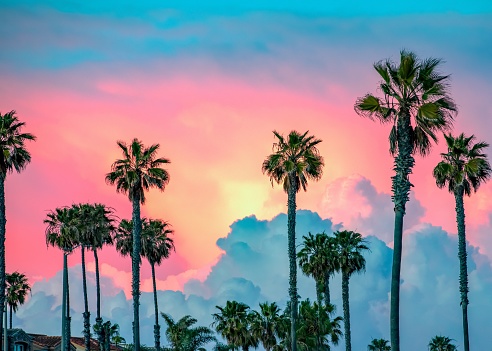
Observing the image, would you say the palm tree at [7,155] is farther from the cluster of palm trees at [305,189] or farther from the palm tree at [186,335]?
the palm tree at [186,335]

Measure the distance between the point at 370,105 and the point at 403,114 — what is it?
4.85 feet

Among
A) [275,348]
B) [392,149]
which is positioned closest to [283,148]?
[275,348]

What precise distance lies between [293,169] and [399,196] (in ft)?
120

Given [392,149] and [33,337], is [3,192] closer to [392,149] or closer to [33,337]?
[392,149]

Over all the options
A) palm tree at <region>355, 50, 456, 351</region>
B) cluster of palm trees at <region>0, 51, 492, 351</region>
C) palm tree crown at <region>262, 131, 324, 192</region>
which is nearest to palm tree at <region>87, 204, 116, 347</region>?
cluster of palm trees at <region>0, 51, 492, 351</region>

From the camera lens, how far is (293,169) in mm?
78500

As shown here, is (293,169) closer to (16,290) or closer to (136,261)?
(136,261)

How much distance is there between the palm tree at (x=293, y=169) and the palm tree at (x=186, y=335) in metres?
29.4

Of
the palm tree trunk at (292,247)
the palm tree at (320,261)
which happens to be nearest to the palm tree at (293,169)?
the palm tree trunk at (292,247)

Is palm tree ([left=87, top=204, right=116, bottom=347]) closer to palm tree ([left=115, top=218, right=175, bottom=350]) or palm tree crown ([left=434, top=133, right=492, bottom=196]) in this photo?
palm tree ([left=115, top=218, right=175, bottom=350])

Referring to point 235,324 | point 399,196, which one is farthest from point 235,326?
point 399,196

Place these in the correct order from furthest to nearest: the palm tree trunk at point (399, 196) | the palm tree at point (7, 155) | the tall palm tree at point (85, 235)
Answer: the tall palm tree at point (85, 235), the palm tree at point (7, 155), the palm tree trunk at point (399, 196)

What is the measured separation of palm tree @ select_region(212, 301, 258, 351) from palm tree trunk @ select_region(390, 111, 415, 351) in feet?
165

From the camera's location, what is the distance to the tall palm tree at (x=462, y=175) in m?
80.4
